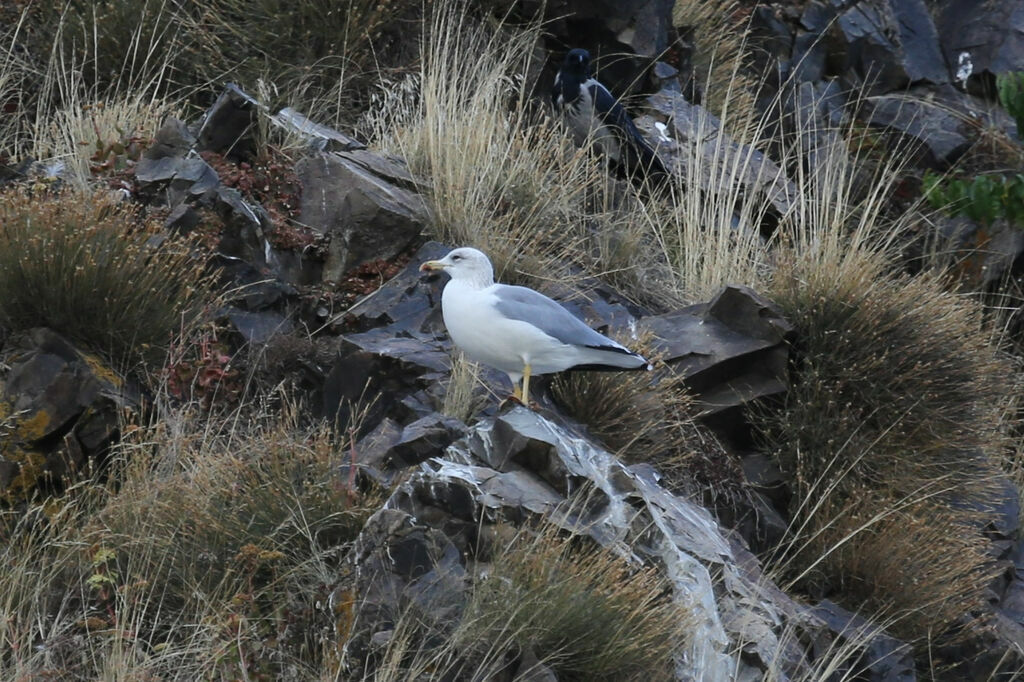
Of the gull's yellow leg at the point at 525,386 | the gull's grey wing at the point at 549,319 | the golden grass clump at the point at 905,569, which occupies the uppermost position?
the gull's grey wing at the point at 549,319

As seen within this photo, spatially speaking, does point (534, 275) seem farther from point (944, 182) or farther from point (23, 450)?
point (944, 182)

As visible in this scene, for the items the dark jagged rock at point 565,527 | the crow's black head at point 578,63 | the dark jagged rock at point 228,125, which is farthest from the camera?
the crow's black head at point 578,63

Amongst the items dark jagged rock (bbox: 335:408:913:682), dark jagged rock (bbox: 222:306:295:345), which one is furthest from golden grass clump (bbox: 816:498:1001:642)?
dark jagged rock (bbox: 222:306:295:345)

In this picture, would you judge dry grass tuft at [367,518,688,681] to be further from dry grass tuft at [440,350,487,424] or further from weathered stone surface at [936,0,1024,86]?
weathered stone surface at [936,0,1024,86]

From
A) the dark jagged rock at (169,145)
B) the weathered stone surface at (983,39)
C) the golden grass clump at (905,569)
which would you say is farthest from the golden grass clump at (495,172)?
the weathered stone surface at (983,39)

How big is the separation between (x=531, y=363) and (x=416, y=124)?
3047 mm

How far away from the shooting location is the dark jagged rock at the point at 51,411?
18.2 ft

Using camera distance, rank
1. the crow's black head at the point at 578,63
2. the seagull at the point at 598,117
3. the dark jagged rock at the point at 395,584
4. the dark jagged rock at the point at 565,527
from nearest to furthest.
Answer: the dark jagged rock at the point at 395,584 < the dark jagged rock at the point at 565,527 < the seagull at the point at 598,117 < the crow's black head at the point at 578,63

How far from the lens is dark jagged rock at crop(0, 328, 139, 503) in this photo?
556cm

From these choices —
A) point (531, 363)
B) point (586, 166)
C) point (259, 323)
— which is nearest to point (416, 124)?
point (586, 166)

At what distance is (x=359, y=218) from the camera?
7.22 meters

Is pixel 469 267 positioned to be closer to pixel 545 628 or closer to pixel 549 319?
pixel 549 319

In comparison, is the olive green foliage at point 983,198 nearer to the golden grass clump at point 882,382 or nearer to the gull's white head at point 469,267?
the golden grass clump at point 882,382

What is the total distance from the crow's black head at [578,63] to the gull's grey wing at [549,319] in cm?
415
